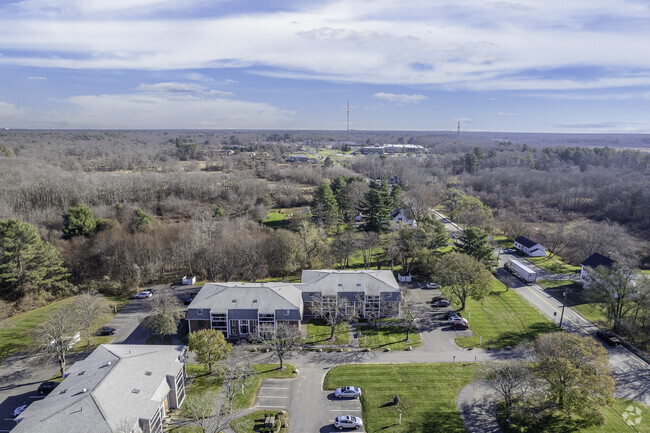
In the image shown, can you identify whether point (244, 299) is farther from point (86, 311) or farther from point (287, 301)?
point (86, 311)

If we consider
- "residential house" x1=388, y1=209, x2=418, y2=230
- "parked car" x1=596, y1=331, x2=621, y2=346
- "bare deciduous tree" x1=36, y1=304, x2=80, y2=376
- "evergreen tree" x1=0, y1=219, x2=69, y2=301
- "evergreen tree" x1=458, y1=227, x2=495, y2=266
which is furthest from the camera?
"residential house" x1=388, y1=209, x2=418, y2=230

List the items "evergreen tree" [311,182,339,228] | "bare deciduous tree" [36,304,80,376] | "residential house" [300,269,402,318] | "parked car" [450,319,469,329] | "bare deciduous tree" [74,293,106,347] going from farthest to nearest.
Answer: "evergreen tree" [311,182,339,228]
"residential house" [300,269,402,318]
"parked car" [450,319,469,329]
"bare deciduous tree" [74,293,106,347]
"bare deciduous tree" [36,304,80,376]

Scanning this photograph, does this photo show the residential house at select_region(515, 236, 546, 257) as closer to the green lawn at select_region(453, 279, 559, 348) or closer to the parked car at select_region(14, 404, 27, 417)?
the green lawn at select_region(453, 279, 559, 348)

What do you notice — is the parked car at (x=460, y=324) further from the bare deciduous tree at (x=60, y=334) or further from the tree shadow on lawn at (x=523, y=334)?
the bare deciduous tree at (x=60, y=334)

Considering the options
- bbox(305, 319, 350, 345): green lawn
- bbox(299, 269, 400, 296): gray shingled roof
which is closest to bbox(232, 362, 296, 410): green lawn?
bbox(305, 319, 350, 345): green lawn

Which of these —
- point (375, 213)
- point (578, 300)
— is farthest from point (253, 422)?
point (375, 213)

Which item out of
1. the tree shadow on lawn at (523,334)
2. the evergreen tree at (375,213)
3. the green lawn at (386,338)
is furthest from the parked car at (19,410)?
the evergreen tree at (375,213)

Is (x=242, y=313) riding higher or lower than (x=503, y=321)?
higher
